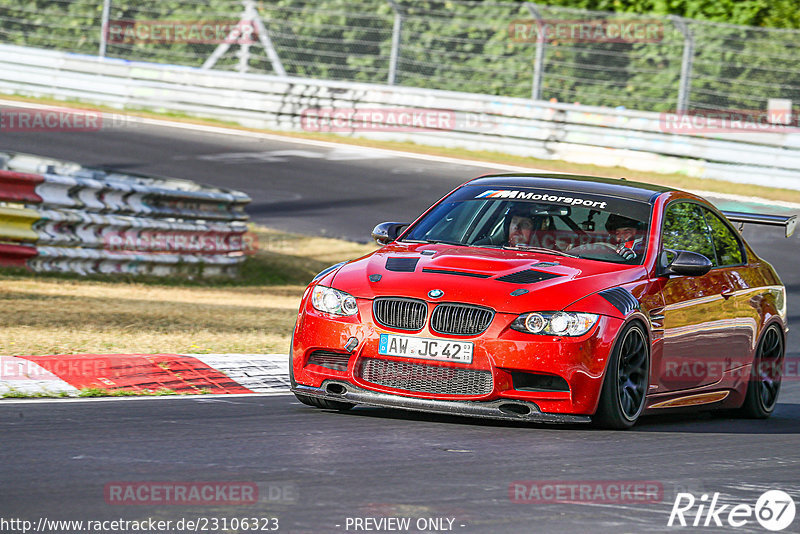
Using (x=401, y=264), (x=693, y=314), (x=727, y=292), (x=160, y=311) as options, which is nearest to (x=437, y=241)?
(x=401, y=264)

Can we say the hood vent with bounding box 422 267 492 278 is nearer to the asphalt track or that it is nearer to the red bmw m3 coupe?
the red bmw m3 coupe

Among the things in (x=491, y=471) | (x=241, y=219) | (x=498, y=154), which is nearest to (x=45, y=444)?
(x=491, y=471)

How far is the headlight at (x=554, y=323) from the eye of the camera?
23.4 feet

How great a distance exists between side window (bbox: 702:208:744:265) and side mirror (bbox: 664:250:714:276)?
0.97 meters

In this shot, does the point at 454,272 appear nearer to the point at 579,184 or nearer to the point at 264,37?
the point at 579,184

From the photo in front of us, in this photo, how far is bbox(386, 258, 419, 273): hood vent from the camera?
7575mm

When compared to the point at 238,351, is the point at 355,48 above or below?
above

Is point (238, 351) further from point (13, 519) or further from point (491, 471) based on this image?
point (13, 519)

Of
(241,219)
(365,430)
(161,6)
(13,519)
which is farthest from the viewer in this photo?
(161,6)

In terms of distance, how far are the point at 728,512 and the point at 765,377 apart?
3897 mm

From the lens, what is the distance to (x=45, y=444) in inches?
247

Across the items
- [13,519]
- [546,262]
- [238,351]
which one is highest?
[546,262]

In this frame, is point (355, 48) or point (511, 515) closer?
point (511, 515)

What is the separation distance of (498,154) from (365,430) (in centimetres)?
1692
